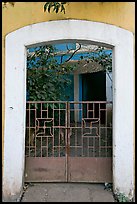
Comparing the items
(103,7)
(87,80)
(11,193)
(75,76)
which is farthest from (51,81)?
(87,80)

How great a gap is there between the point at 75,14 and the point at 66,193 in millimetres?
2945

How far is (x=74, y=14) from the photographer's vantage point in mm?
4164

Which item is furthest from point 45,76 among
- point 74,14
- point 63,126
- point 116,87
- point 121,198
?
point 121,198

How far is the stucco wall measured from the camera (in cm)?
416

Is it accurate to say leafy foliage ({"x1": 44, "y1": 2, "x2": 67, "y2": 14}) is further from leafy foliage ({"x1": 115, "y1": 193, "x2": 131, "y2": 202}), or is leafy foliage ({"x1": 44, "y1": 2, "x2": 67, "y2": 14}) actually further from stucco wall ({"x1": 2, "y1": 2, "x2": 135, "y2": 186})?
leafy foliage ({"x1": 115, "y1": 193, "x2": 131, "y2": 202})

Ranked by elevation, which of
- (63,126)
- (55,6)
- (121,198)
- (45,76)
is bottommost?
(121,198)

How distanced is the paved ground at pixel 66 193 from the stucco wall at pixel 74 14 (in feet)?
4.88

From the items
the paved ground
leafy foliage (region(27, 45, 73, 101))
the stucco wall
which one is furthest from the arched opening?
the stucco wall

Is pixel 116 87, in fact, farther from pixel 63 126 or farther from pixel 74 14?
pixel 74 14

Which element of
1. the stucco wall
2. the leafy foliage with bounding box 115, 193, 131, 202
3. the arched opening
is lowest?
the leafy foliage with bounding box 115, 193, 131, 202

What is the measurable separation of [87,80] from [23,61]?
22.3 feet

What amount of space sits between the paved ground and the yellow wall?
1.58m

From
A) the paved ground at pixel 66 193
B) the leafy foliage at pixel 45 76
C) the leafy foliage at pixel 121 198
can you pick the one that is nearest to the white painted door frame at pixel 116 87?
the leafy foliage at pixel 121 198

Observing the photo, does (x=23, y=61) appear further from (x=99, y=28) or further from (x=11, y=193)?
(x=11, y=193)
